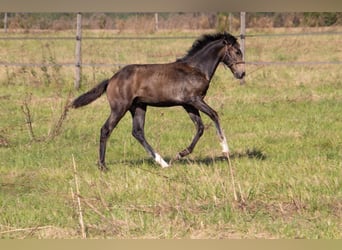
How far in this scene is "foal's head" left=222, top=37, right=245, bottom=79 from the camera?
9086 mm

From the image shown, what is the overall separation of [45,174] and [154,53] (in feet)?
56.2

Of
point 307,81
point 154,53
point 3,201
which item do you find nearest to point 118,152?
point 3,201

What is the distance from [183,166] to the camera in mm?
8133

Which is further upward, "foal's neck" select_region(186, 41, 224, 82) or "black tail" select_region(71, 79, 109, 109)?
"foal's neck" select_region(186, 41, 224, 82)

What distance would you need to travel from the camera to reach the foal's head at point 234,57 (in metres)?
9.09

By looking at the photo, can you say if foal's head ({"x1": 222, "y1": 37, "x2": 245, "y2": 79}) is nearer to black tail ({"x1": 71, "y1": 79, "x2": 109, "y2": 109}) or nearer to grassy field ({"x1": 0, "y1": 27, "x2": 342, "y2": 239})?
grassy field ({"x1": 0, "y1": 27, "x2": 342, "y2": 239})

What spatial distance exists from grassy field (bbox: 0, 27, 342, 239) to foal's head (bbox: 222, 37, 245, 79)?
91cm

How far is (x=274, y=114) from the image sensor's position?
12.7 metres

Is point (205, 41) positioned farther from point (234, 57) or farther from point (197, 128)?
point (197, 128)

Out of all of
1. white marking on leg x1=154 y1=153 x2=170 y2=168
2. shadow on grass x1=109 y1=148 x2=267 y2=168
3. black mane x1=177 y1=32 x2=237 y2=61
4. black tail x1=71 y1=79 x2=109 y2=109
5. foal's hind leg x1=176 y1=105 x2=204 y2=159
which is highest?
black mane x1=177 y1=32 x2=237 y2=61

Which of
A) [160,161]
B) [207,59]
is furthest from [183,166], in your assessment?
[207,59]

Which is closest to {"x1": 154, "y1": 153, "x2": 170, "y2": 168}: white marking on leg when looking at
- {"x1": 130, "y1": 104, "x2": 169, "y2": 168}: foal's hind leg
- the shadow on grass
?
the shadow on grass

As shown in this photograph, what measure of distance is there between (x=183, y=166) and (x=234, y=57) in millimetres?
1851

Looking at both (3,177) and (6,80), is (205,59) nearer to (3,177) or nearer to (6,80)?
(3,177)
